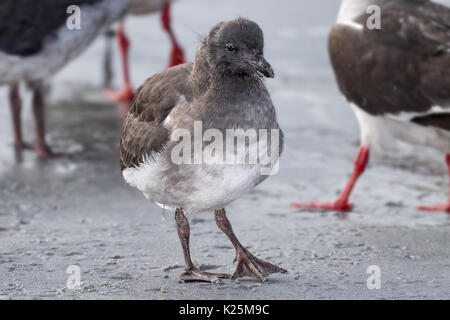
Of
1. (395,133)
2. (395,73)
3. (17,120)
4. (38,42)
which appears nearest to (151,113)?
(395,73)

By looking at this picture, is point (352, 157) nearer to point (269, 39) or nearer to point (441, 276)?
point (441, 276)

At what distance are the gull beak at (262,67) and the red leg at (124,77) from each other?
5.24 meters

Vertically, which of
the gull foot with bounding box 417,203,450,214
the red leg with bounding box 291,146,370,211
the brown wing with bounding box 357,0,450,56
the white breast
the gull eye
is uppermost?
the brown wing with bounding box 357,0,450,56

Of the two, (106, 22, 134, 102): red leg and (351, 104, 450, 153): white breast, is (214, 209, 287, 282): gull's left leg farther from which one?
(106, 22, 134, 102): red leg

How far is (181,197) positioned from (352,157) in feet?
11.1

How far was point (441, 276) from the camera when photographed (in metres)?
4.80

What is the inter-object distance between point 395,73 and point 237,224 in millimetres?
1631

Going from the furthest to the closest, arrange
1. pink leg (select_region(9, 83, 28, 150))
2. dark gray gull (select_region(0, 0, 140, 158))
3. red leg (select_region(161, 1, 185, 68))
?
red leg (select_region(161, 1, 185, 68)) → pink leg (select_region(9, 83, 28, 150)) → dark gray gull (select_region(0, 0, 140, 158))

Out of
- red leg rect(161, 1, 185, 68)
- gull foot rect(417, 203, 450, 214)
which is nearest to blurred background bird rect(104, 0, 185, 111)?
red leg rect(161, 1, 185, 68)

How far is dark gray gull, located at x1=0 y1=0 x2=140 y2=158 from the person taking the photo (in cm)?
736

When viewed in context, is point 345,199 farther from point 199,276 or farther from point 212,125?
point 212,125

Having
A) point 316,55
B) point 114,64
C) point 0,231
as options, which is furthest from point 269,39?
point 0,231

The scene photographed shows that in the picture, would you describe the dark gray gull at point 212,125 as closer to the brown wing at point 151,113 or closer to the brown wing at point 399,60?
the brown wing at point 151,113

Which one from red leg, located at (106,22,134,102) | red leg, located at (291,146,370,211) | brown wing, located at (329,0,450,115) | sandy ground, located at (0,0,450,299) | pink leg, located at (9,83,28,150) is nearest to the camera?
sandy ground, located at (0,0,450,299)
